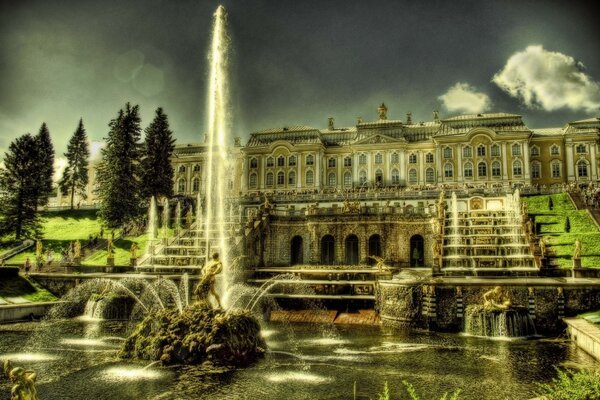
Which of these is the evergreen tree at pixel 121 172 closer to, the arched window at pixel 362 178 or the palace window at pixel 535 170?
the arched window at pixel 362 178

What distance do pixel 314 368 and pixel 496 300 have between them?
10.2 metres

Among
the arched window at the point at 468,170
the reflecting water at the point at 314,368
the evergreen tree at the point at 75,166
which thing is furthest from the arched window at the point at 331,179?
the reflecting water at the point at 314,368

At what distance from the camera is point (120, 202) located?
4725 cm

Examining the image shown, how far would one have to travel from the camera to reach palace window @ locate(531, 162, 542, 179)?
6197 centimetres

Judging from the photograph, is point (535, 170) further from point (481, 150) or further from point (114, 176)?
point (114, 176)

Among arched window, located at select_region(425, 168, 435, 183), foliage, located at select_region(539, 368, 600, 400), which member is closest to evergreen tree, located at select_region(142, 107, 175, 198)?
arched window, located at select_region(425, 168, 435, 183)

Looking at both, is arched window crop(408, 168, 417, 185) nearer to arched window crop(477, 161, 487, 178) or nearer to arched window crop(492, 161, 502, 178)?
arched window crop(477, 161, 487, 178)

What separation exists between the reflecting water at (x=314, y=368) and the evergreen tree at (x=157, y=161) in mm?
33107

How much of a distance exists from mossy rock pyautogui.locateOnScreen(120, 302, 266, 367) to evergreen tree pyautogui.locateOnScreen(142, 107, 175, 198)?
126ft

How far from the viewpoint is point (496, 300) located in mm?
20750

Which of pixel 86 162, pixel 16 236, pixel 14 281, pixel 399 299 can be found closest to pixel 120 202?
pixel 16 236

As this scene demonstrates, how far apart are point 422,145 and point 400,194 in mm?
18847

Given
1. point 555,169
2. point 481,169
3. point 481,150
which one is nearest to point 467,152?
point 481,150

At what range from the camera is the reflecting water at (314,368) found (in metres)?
12.3
